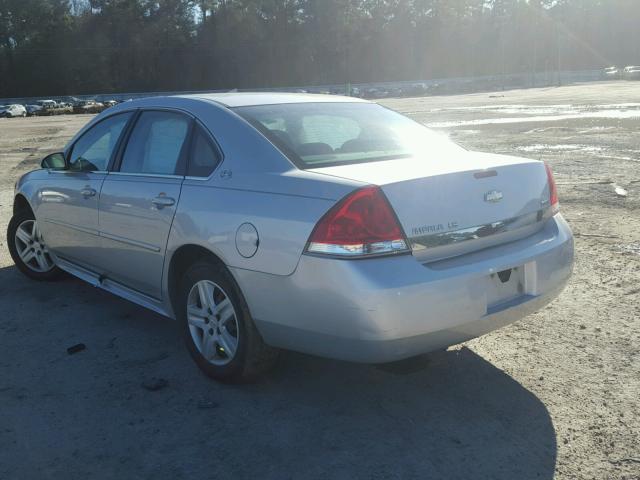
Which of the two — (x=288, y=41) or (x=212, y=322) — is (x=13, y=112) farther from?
(x=288, y=41)

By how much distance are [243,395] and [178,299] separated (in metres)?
0.73

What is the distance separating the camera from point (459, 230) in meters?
3.31

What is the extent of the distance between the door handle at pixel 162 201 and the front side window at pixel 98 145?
936mm

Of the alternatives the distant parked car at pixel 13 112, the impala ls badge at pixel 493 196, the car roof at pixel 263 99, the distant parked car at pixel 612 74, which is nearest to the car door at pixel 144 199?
the car roof at pixel 263 99

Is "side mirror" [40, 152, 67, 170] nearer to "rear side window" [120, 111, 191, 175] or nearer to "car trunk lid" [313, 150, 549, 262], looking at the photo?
"rear side window" [120, 111, 191, 175]

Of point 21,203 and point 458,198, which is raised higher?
point 458,198

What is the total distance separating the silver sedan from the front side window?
0.24 ft

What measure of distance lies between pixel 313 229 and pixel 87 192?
93.0 inches

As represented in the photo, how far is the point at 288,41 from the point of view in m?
104

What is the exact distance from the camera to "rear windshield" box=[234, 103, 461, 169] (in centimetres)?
376

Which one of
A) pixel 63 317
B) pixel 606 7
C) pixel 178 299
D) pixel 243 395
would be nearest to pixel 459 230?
pixel 243 395

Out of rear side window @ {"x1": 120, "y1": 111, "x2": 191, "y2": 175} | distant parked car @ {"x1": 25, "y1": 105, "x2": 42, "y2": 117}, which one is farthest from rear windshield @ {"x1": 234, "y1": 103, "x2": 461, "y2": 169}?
distant parked car @ {"x1": 25, "y1": 105, "x2": 42, "y2": 117}

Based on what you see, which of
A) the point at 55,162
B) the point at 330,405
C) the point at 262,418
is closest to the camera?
the point at 262,418

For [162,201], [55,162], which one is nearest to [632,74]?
[55,162]
